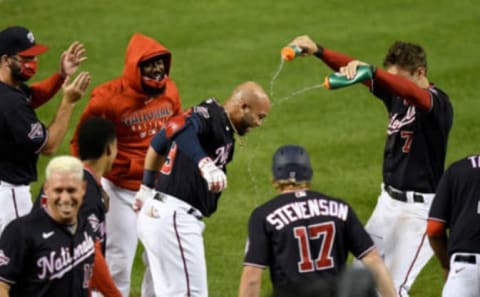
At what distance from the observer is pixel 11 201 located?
984 centimetres

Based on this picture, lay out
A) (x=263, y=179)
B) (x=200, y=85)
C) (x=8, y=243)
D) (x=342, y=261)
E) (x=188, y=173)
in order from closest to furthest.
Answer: (x=8, y=243) < (x=342, y=261) < (x=188, y=173) < (x=263, y=179) < (x=200, y=85)

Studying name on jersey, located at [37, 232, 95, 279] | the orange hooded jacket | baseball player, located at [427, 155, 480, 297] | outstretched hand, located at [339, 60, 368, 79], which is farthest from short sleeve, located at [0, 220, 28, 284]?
outstretched hand, located at [339, 60, 368, 79]

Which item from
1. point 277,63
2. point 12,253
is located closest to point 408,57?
point 12,253

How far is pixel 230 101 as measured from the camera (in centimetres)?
961

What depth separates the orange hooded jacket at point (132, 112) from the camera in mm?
10688

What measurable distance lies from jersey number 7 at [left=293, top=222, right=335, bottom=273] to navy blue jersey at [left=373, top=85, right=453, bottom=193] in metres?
2.37

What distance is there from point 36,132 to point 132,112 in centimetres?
135

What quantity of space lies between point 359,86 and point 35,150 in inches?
382

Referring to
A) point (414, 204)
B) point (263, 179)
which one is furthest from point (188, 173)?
point (263, 179)

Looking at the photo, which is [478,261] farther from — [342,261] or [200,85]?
[200,85]

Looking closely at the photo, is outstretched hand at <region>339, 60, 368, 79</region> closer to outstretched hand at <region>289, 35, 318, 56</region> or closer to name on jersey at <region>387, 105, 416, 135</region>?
outstretched hand at <region>289, 35, 318, 56</region>

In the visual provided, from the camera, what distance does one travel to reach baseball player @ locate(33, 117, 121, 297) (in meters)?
8.08

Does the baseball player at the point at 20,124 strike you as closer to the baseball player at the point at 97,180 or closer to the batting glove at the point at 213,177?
the baseball player at the point at 97,180

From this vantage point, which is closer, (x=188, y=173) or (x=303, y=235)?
(x=303, y=235)
